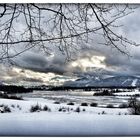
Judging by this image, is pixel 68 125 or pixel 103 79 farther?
pixel 103 79

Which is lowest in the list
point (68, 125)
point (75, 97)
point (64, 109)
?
point (68, 125)

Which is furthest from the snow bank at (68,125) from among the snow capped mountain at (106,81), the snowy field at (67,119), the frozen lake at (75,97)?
the snow capped mountain at (106,81)

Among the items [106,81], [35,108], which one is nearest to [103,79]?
[106,81]

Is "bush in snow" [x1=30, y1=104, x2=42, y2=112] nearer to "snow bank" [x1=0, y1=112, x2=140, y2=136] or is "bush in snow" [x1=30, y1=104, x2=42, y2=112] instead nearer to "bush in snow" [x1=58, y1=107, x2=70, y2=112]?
"snow bank" [x1=0, y1=112, x2=140, y2=136]

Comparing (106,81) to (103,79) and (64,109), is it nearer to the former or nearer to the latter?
(103,79)

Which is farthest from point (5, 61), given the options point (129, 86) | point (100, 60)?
point (129, 86)

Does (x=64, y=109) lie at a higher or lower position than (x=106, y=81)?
lower

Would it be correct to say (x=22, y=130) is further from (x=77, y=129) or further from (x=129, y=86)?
(x=129, y=86)
